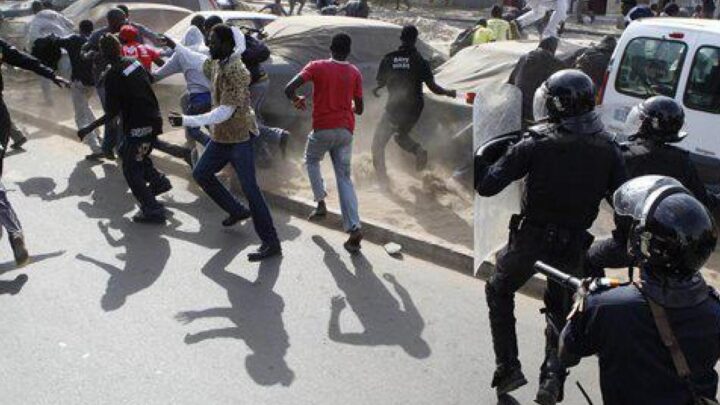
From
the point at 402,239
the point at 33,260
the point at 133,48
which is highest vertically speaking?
the point at 133,48

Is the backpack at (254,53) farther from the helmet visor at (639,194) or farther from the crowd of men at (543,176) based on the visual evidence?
the helmet visor at (639,194)

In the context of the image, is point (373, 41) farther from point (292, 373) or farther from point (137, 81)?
point (292, 373)

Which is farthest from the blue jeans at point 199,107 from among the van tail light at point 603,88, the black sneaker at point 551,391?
the black sneaker at point 551,391

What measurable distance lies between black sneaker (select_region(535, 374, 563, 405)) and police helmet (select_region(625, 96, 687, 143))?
1.54 metres

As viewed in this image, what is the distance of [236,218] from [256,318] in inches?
66.1

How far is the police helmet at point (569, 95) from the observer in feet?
11.1

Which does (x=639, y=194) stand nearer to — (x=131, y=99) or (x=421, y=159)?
(x=131, y=99)

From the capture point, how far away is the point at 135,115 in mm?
6395

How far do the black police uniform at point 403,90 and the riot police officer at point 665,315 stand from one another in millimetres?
5167

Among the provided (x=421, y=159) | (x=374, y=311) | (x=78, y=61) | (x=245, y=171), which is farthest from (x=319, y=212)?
(x=78, y=61)

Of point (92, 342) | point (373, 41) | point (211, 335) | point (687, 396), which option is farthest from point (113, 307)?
point (373, 41)

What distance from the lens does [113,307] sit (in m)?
4.93

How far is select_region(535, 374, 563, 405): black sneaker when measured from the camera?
3059 mm

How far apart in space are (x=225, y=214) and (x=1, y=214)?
200 cm
